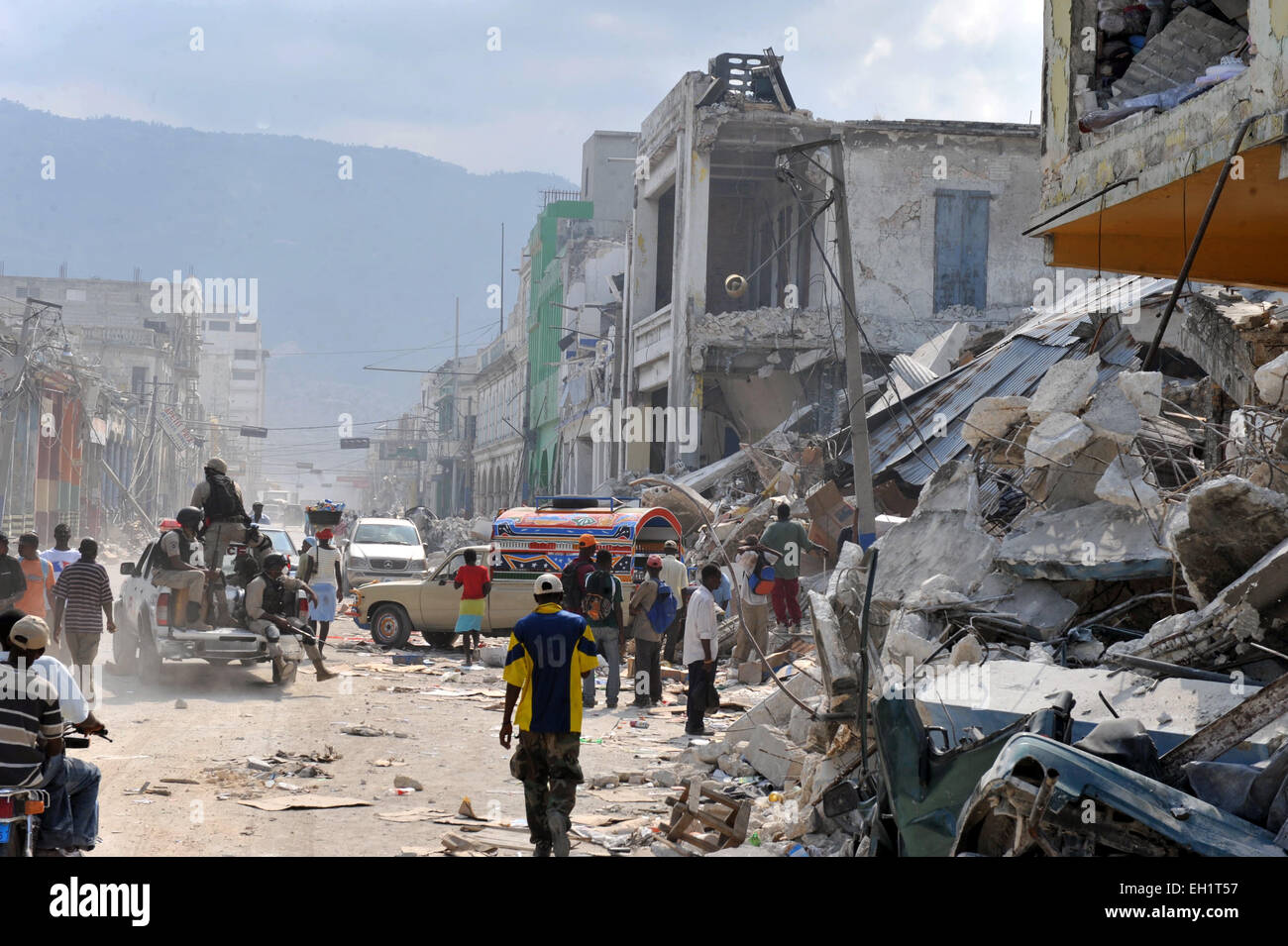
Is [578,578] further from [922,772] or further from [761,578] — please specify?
[922,772]

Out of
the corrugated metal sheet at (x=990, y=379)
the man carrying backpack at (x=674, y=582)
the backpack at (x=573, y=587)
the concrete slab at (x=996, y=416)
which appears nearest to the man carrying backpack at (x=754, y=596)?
the man carrying backpack at (x=674, y=582)

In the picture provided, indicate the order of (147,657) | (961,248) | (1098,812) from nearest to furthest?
(1098,812) < (147,657) < (961,248)

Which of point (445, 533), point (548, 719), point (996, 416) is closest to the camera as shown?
point (548, 719)

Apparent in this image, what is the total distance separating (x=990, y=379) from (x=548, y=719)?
15365 millimetres

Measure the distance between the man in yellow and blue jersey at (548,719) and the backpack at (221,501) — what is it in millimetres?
7859

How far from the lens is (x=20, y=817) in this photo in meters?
5.59

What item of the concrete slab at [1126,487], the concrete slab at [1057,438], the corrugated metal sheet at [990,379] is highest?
the corrugated metal sheet at [990,379]

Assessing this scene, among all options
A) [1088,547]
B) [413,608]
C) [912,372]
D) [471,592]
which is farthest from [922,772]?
[912,372]

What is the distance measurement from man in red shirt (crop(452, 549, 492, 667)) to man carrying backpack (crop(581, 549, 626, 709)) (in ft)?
11.7

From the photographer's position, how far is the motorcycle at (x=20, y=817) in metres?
5.52

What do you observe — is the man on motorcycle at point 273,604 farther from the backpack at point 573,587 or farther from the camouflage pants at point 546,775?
the camouflage pants at point 546,775
